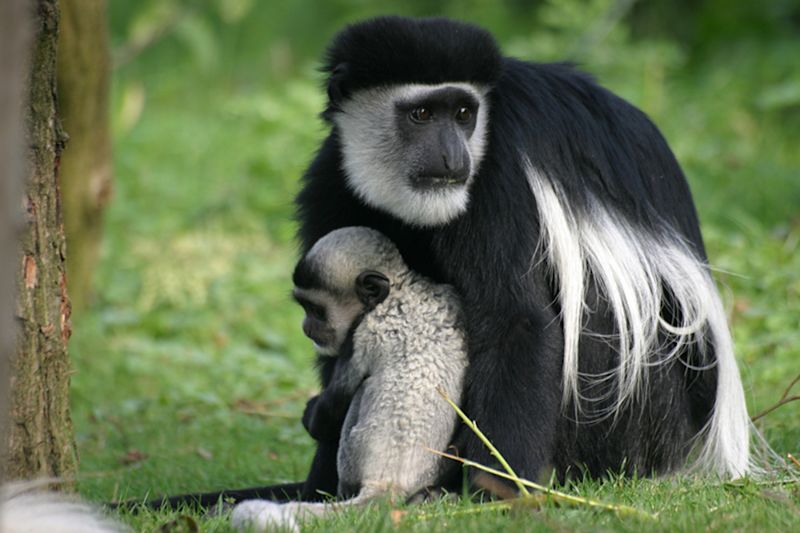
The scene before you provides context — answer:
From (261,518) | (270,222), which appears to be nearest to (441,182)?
(261,518)

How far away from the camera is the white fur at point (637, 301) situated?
2.83 metres

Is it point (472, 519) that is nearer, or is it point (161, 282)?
point (472, 519)

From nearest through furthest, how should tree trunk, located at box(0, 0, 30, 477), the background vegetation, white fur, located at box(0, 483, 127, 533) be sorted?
tree trunk, located at box(0, 0, 30, 477), white fur, located at box(0, 483, 127, 533), the background vegetation

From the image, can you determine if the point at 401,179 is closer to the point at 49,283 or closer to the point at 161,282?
the point at 49,283

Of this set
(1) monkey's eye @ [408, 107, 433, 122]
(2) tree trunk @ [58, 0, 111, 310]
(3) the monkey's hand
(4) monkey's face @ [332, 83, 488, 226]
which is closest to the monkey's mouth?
(4) monkey's face @ [332, 83, 488, 226]

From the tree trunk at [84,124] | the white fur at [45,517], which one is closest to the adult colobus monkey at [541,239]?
the white fur at [45,517]

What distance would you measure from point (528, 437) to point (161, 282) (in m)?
3.71

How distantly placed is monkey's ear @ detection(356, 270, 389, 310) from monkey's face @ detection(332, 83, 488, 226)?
0.17 meters

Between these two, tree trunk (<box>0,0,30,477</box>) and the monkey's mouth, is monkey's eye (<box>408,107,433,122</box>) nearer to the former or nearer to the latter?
the monkey's mouth

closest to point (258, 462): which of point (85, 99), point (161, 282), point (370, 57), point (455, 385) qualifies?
point (455, 385)

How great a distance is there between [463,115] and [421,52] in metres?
0.20

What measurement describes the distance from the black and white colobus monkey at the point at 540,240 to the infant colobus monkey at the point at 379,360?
81 mm

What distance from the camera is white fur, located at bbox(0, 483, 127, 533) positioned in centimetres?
188

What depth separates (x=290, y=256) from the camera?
6.47m
